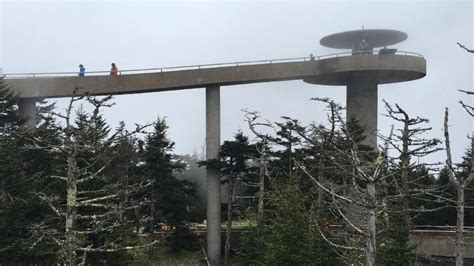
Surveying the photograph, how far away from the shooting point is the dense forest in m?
8.91

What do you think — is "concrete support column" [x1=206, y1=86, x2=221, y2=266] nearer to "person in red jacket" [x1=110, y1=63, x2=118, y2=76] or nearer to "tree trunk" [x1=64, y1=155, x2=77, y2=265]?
"person in red jacket" [x1=110, y1=63, x2=118, y2=76]

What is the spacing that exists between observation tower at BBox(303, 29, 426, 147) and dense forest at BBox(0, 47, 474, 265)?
586cm

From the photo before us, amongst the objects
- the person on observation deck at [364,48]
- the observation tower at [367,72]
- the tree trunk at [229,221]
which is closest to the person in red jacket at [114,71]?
the tree trunk at [229,221]

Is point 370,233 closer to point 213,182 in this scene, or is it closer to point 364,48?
point 213,182

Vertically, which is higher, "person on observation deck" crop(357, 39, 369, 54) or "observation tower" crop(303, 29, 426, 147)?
"person on observation deck" crop(357, 39, 369, 54)

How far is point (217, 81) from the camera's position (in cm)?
3058

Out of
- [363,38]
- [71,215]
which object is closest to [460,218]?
[71,215]

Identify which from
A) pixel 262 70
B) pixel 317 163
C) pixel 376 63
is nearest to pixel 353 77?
pixel 376 63

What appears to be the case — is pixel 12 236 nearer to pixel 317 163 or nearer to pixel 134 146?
pixel 317 163

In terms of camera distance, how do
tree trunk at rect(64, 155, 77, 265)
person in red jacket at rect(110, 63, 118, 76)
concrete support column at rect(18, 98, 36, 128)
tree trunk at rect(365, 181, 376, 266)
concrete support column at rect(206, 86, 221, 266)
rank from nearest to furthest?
tree trunk at rect(365, 181, 376, 266)
tree trunk at rect(64, 155, 77, 265)
concrete support column at rect(206, 86, 221, 266)
concrete support column at rect(18, 98, 36, 128)
person in red jacket at rect(110, 63, 118, 76)

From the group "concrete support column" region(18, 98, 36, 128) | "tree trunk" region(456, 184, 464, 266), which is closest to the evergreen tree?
"concrete support column" region(18, 98, 36, 128)

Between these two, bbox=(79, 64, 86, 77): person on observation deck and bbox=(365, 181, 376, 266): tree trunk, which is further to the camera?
bbox=(79, 64, 86, 77): person on observation deck

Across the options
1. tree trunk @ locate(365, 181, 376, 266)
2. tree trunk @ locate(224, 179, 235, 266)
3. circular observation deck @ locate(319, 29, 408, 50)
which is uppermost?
circular observation deck @ locate(319, 29, 408, 50)

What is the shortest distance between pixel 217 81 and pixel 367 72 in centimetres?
953
